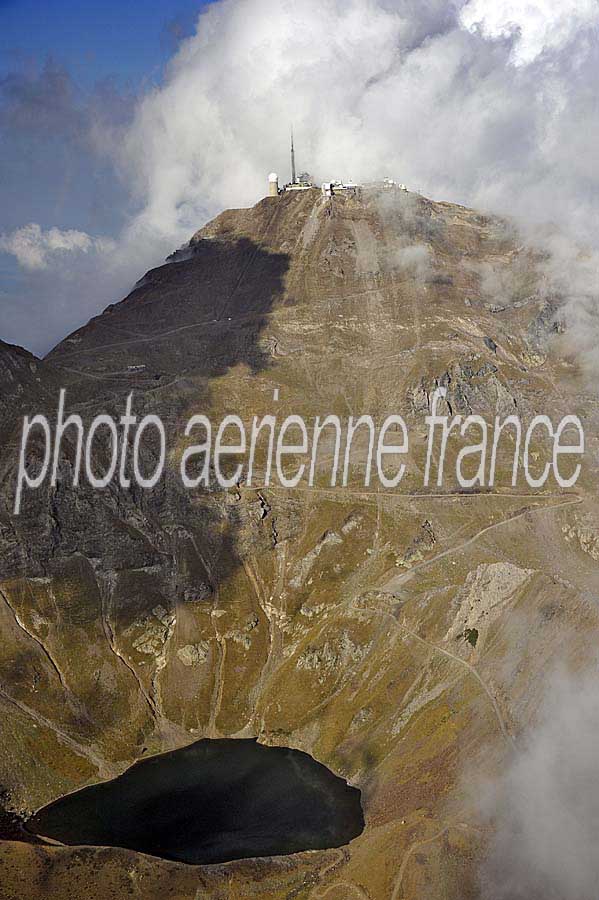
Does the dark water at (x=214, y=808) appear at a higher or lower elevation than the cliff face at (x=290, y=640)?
lower

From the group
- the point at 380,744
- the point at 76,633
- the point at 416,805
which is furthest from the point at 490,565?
the point at 76,633

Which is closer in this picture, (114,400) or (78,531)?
(78,531)

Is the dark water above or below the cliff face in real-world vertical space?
below

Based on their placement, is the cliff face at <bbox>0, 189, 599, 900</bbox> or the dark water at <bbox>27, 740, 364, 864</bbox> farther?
the dark water at <bbox>27, 740, 364, 864</bbox>

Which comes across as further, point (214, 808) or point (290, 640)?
point (290, 640)

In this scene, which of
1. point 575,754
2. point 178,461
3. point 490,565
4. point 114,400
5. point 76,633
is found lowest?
point 575,754

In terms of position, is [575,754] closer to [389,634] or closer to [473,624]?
[473,624]

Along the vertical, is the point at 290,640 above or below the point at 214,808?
above

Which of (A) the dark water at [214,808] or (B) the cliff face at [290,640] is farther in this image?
(A) the dark water at [214,808]
